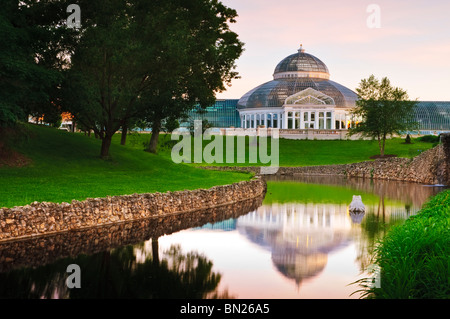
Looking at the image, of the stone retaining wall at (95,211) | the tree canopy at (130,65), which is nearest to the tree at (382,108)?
the tree canopy at (130,65)

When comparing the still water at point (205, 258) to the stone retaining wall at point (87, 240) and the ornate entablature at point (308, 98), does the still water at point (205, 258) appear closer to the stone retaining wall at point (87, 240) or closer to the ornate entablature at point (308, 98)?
the stone retaining wall at point (87, 240)

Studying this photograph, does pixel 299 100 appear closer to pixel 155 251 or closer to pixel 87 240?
pixel 87 240

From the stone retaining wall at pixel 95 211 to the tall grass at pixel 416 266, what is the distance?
10.9 metres

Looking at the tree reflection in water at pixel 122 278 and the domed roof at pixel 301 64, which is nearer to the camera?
the tree reflection in water at pixel 122 278

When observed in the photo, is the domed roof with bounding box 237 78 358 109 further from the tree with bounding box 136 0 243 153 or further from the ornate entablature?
the tree with bounding box 136 0 243 153

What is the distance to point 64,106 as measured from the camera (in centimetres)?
3622

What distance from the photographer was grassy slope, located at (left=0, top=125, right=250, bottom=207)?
82.9ft

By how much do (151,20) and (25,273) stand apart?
2766cm

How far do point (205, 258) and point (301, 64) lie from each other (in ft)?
399

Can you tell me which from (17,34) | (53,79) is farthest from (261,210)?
(17,34)

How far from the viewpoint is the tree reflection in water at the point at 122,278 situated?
13.1 meters

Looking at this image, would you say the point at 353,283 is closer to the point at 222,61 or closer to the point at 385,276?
the point at 385,276

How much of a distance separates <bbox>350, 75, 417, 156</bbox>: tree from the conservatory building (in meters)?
36.1

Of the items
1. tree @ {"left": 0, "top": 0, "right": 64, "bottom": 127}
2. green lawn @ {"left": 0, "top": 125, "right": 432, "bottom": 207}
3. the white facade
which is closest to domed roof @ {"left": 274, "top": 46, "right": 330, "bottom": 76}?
the white facade
